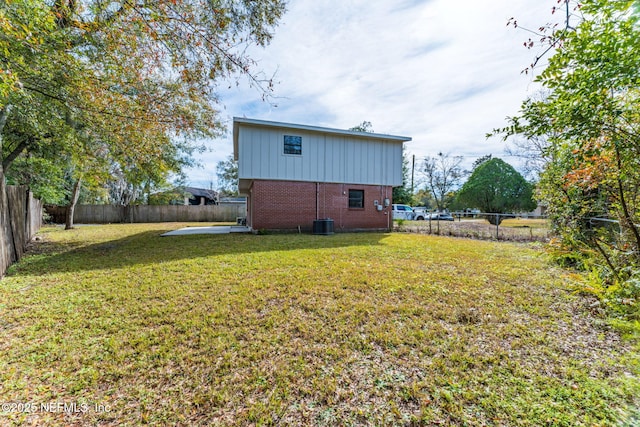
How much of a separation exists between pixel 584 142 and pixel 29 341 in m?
6.45

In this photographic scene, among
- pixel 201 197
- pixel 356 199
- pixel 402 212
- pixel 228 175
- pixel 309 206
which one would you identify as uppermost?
pixel 228 175

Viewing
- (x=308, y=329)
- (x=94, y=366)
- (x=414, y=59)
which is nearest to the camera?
(x=94, y=366)

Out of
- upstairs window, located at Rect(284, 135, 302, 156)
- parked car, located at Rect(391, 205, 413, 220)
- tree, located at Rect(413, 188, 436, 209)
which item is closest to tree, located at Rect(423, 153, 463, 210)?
tree, located at Rect(413, 188, 436, 209)

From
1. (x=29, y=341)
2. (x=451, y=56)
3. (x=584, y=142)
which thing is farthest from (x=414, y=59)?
(x=29, y=341)

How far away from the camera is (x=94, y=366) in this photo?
233 cm

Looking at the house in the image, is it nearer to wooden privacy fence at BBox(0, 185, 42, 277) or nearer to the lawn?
wooden privacy fence at BBox(0, 185, 42, 277)

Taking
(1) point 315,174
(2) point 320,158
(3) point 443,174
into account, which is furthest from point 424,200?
(1) point 315,174

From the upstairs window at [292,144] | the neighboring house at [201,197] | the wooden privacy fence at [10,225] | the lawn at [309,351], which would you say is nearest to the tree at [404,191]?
the upstairs window at [292,144]

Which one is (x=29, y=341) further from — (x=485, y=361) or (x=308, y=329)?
(x=485, y=361)

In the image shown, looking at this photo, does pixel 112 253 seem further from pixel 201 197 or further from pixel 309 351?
pixel 201 197

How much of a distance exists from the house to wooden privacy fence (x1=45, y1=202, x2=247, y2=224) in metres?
11.4

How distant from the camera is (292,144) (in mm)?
11555

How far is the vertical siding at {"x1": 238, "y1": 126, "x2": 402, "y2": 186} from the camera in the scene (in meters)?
10.9

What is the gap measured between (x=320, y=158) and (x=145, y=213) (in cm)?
1709
